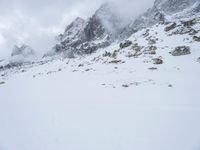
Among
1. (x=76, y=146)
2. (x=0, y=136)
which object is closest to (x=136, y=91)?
(x=76, y=146)

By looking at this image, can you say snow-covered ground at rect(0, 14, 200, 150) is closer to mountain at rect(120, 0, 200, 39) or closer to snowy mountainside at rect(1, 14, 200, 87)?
snowy mountainside at rect(1, 14, 200, 87)

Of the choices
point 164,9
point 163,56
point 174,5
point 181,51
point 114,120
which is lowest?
point 114,120

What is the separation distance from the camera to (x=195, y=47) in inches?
1155

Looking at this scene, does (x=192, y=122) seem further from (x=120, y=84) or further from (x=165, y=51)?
(x=165, y=51)

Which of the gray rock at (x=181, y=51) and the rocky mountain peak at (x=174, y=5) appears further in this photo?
the rocky mountain peak at (x=174, y=5)

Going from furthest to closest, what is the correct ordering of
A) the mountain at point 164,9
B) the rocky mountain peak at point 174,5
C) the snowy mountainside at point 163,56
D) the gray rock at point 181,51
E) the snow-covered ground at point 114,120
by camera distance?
the rocky mountain peak at point 174,5 → the mountain at point 164,9 → the gray rock at point 181,51 → the snowy mountainside at point 163,56 → the snow-covered ground at point 114,120

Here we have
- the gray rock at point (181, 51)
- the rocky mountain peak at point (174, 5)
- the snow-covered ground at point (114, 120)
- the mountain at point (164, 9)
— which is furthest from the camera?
the rocky mountain peak at point (174, 5)

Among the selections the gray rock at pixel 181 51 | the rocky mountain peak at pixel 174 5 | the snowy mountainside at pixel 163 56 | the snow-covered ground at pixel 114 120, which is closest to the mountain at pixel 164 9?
the rocky mountain peak at pixel 174 5

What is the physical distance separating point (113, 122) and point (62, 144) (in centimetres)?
306

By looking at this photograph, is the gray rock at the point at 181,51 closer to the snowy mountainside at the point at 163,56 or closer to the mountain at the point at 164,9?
the snowy mountainside at the point at 163,56

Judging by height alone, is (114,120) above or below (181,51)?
below

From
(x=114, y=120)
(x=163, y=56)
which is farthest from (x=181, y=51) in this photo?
(x=114, y=120)

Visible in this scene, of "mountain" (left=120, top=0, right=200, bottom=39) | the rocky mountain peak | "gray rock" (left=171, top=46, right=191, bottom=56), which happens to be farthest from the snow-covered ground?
the rocky mountain peak

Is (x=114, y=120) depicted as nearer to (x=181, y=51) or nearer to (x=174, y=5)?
(x=181, y=51)
